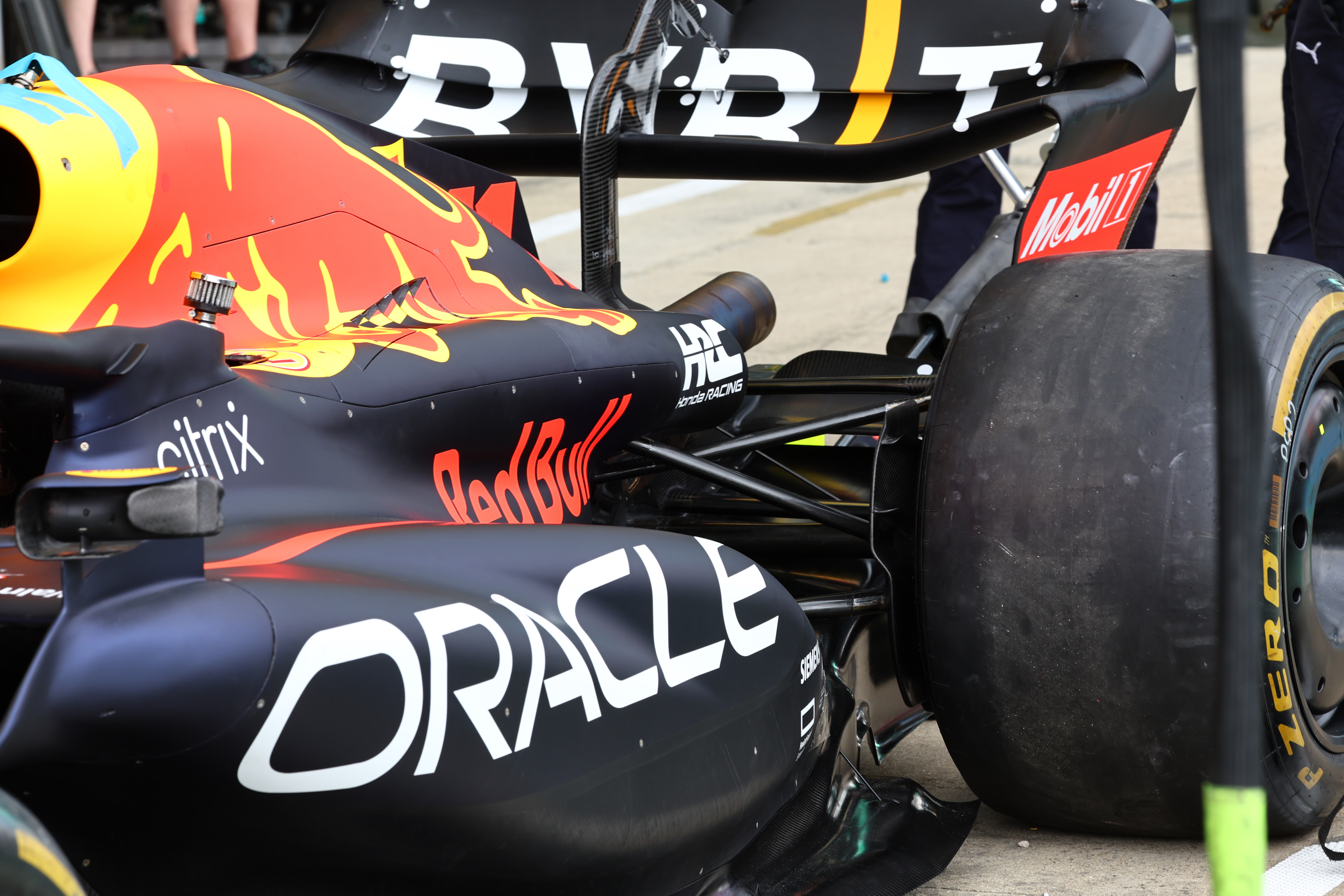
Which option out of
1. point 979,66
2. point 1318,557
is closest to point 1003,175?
point 979,66

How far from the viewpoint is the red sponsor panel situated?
248 cm

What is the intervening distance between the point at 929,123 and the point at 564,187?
5.75 metres

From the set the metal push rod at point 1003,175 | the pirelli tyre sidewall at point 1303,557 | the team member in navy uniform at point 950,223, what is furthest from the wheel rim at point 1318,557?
the team member in navy uniform at point 950,223

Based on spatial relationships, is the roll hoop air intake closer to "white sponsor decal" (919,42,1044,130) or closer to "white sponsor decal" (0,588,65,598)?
"white sponsor decal" (919,42,1044,130)

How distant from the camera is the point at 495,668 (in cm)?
137

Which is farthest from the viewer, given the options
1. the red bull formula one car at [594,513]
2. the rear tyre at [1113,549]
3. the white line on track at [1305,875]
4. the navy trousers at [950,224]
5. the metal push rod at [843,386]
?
the navy trousers at [950,224]

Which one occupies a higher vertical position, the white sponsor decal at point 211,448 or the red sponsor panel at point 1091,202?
the red sponsor panel at point 1091,202

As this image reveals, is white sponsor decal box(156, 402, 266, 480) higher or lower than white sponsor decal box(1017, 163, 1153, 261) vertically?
lower

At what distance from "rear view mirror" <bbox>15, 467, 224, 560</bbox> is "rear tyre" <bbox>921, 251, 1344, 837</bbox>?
3.55ft

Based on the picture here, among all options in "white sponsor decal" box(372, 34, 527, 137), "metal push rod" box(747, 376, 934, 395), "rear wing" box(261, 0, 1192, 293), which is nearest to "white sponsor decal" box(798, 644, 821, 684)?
"metal push rod" box(747, 376, 934, 395)

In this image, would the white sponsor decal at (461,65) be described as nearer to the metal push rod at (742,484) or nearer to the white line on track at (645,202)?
the metal push rod at (742,484)

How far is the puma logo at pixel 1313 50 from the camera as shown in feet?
11.6

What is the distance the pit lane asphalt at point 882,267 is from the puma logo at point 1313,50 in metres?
0.44

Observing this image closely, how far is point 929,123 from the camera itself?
277 centimetres
